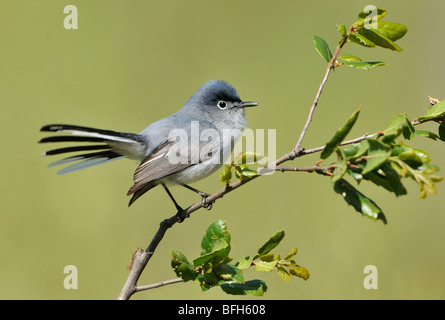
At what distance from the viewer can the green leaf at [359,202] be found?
123 centimetres

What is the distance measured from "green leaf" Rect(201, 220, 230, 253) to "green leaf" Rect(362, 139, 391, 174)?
424 millimetres

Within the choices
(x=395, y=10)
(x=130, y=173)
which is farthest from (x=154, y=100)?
(x=395, y=10)

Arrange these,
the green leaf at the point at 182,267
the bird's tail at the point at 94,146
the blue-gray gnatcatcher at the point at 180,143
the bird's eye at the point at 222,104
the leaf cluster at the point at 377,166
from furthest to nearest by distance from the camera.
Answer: the bird's eye at the point at 222,104
the blue-gray gnatcatcher at the point at 180,143
the bird's tail at the point at 94,146
the green leaf at the point at 182,267
the leaf cluster at the point at 377,166

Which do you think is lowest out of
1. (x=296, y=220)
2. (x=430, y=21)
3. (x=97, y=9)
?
(x=296, y=220)

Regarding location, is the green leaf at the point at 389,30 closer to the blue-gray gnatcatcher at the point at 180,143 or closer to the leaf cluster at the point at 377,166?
the leaf cluster at the point at 377,166

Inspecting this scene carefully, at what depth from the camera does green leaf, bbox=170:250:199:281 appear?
4.33ft

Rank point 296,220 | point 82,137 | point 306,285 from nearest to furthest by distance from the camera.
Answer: point 82,137 < point 306,285 < point 296,220

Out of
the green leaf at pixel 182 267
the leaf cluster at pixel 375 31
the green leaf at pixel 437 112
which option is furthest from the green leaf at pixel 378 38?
the green leaf at pixel 182 267

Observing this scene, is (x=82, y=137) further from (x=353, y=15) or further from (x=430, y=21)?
(x=430, y=21)

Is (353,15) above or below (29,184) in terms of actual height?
above

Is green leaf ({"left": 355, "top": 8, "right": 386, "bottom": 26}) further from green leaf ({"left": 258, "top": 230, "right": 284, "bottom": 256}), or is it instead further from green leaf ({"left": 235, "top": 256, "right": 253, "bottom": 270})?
green leaf ({"left": 235, "top": 256, "right": 253, "bottom": 270})

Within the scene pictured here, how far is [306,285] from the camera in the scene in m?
3.44

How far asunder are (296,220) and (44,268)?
190cm

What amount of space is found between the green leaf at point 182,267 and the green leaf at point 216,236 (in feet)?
0.26
